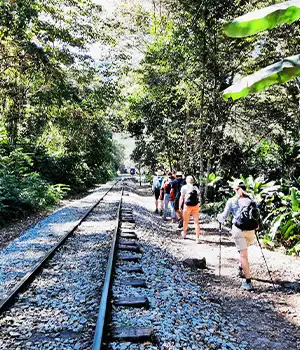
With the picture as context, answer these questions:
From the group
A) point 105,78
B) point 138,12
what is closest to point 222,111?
point 138,12

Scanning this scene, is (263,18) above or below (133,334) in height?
above

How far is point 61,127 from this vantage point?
21.6m

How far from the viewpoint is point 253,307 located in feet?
19.1

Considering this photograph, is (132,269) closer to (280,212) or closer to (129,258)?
(129,258)

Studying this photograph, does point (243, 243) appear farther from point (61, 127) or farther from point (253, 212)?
point (61, 127)

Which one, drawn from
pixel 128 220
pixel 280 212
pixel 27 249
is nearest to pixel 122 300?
pixel 27 249

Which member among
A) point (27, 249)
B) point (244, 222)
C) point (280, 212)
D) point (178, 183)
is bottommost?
point (27, 249)

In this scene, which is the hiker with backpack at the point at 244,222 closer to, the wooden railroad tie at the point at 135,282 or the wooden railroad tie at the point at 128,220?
the wooden railroad tie at the point at 135,282

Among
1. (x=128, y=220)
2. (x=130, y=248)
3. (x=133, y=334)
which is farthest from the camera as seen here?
(x=128, y=220)

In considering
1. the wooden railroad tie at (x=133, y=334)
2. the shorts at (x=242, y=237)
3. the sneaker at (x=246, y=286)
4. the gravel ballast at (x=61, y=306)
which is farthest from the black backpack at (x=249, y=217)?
the wooden railroad tie at (x=133, y=334)

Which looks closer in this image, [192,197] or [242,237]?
[242,237]

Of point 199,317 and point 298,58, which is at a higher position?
point 298,58

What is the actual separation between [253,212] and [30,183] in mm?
12486

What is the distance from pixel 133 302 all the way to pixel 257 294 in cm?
274
